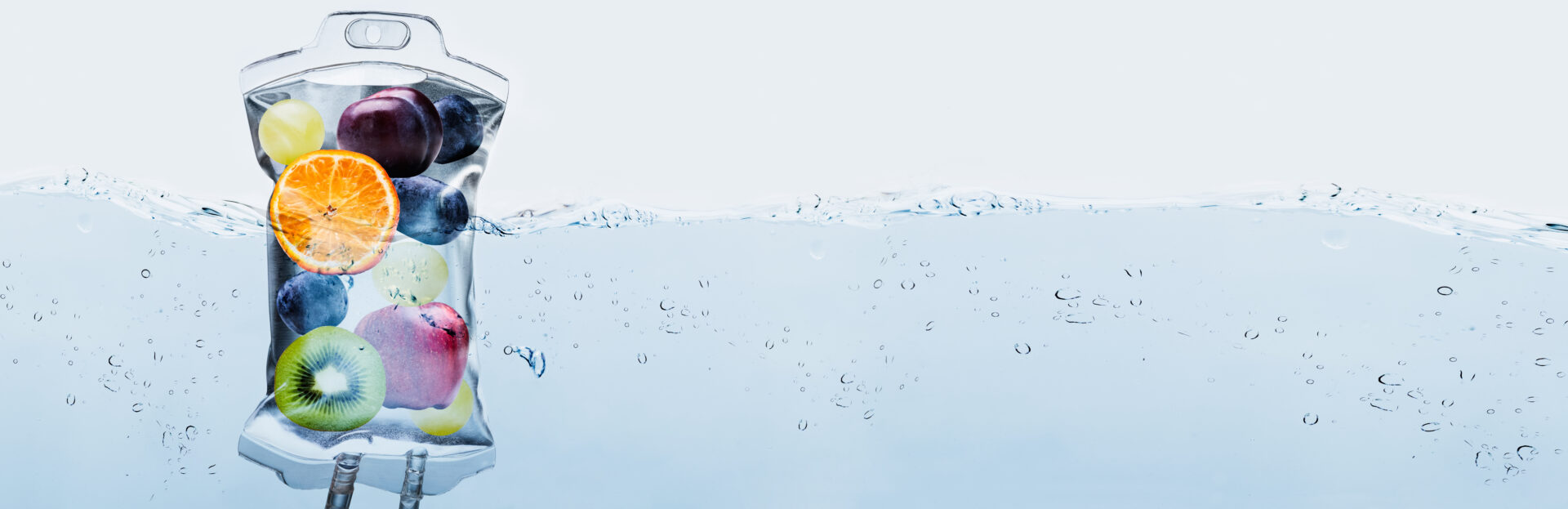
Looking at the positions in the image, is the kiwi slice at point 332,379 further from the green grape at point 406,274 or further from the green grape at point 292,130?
the green grape at point 292,130

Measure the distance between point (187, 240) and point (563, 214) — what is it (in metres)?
1.44

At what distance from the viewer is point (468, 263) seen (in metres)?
2.09

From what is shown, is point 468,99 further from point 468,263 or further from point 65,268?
point 65,268

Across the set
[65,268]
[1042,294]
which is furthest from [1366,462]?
[65,268]

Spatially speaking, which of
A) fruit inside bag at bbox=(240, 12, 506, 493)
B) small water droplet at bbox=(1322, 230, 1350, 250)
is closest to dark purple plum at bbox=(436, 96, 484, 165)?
fruit inside bag at bbox=(240, 12, 506, 493)

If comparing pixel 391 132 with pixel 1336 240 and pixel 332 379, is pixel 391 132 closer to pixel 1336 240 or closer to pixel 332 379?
pixel 332 379

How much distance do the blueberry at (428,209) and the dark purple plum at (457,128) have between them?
73mm

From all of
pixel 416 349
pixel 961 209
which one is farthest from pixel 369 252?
pixel 961 209

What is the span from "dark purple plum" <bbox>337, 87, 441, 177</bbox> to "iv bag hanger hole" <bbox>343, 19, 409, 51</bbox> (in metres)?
0.18

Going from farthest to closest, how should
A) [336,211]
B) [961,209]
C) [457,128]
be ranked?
[961,209], [457,128], [336,211]

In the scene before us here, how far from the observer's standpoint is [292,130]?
190 centimetres

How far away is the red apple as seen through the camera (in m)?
1.89

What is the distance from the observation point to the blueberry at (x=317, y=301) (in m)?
1.91

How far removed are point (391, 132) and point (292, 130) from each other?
21cm
